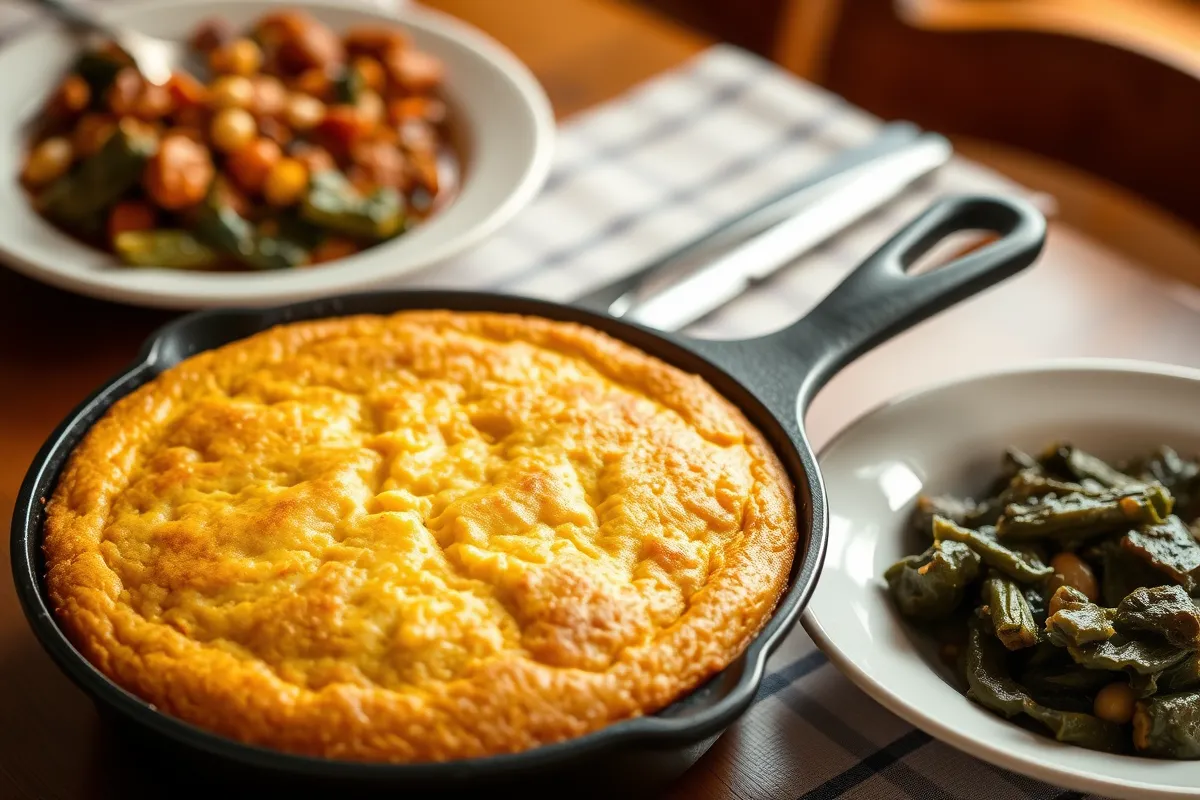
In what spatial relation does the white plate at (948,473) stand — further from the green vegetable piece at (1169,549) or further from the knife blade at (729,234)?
the knife blade at (729,234)

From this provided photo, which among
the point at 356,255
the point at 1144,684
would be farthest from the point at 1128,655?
the point at 356,255

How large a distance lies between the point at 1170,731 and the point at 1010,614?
0.19 m

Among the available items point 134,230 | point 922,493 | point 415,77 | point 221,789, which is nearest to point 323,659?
point 221,789

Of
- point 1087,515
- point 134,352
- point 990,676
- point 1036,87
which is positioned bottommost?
point 134,352

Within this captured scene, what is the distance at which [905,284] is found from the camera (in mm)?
1641

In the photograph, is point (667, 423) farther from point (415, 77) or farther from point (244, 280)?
point (415, 77)

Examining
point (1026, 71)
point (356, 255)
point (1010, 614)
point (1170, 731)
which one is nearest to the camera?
point (1170, 731)

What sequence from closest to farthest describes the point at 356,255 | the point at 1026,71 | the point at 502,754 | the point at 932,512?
1. the point at 502,754
2. the point at 932,512
3. the point at 356,255
4. the point at 1026,71

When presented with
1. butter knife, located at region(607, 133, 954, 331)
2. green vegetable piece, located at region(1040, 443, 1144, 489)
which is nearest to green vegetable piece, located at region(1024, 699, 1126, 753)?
green vegetable piece, located at region(1040, 443, 1144, 489)

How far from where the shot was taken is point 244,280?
1.90m

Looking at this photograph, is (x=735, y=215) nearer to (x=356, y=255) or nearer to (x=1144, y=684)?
(x=356, y=255)

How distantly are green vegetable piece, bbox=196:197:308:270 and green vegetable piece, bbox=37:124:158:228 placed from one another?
14 centimetres

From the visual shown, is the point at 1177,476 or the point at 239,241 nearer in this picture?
the point at 1177,476

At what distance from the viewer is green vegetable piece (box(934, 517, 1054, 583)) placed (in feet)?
4.56
